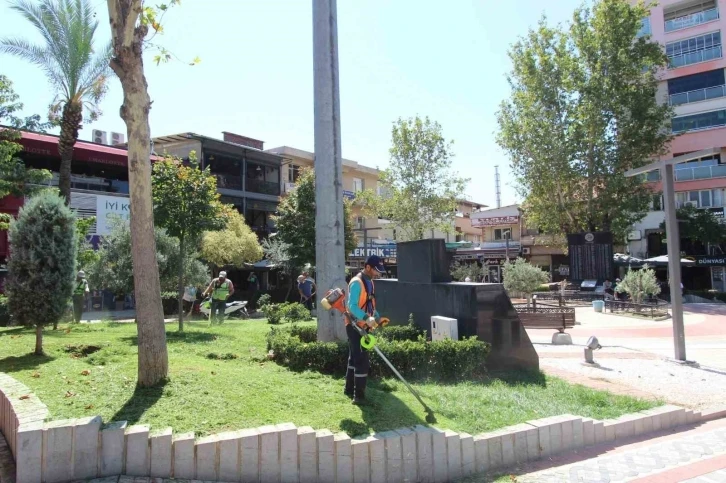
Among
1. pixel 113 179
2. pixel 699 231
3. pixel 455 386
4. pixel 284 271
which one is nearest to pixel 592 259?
pixel 699 231

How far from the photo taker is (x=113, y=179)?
26.6m

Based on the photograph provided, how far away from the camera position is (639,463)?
481cm

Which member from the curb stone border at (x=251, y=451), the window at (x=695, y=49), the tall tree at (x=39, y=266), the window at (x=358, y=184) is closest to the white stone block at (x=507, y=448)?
the curb stone border at (x=251, y=451)

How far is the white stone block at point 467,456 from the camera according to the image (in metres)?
4.50

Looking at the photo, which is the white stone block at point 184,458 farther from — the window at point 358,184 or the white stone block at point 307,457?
the window at point 358,184

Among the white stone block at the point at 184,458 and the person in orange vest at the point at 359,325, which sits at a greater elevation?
the person in orange vest at the point at 359,325

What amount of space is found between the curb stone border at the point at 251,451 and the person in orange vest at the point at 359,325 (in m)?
0.89

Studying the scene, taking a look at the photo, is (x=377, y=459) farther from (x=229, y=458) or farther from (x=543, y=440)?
(x=543, y=440)

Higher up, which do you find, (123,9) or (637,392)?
(123,9)

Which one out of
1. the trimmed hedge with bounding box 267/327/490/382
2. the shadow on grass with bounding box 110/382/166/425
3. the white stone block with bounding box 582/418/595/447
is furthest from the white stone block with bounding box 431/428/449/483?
the shadow on grass with bounding box 110/382/166/425

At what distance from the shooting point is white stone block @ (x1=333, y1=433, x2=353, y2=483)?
13.3ft

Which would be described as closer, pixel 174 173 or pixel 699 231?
pixel 174 173

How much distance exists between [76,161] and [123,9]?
2260 cm

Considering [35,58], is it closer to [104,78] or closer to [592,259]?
[104,78]
